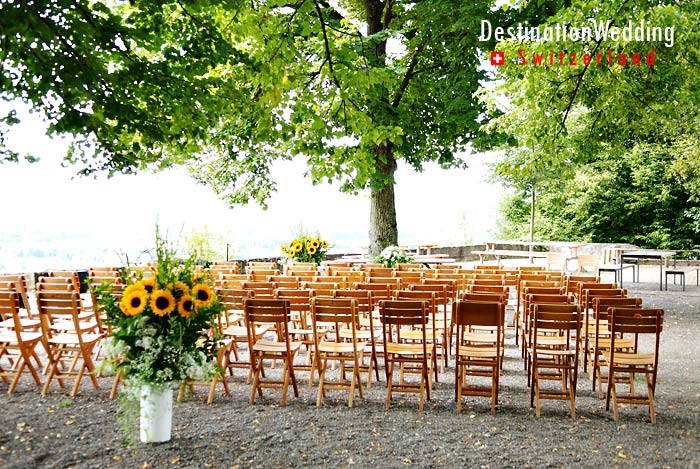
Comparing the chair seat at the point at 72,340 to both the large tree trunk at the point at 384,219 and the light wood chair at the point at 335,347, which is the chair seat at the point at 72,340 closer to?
the light wood chair at the point at 335,347

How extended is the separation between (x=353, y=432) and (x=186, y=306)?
5.56 ft

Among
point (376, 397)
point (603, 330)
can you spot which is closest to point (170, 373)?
point (376, 397)

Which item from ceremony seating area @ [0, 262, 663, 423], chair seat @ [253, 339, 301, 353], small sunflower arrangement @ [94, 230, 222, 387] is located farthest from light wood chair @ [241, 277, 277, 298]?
small sunflower arrangement @ [94, 230, 222, 387]

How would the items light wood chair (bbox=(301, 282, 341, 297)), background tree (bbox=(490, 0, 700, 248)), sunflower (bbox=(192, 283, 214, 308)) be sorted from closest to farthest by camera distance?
1. sunflower (bbox=(192, 283, 214, 308))
2. light wood chair (bbox=(301, 282, 341, 297))
3. background tree (bbox=(490, 0, 700, 248))

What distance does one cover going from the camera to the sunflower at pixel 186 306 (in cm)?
498

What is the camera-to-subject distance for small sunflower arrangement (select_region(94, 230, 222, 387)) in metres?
4.89

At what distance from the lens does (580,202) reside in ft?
98.1

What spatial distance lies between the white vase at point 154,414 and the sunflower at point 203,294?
704 millimetres

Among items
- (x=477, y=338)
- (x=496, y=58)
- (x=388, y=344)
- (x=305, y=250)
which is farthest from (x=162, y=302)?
(x=496, y=58)

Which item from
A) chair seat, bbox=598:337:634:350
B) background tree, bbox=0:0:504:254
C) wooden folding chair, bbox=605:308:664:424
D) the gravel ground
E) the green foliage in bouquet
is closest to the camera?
the gravel ground

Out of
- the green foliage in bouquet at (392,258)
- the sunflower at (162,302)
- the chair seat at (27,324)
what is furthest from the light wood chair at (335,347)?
the green foliage in bouquet at (392,258)

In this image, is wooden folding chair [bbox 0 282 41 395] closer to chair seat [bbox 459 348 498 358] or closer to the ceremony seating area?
the ceremony seating area

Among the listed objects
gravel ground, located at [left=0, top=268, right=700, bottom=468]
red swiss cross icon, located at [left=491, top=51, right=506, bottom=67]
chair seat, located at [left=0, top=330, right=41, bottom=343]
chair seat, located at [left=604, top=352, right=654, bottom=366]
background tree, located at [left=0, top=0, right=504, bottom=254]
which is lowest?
gravel ground, located at [left=0, top=268, right=700, bottom=468]

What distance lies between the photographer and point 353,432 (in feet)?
17.2
